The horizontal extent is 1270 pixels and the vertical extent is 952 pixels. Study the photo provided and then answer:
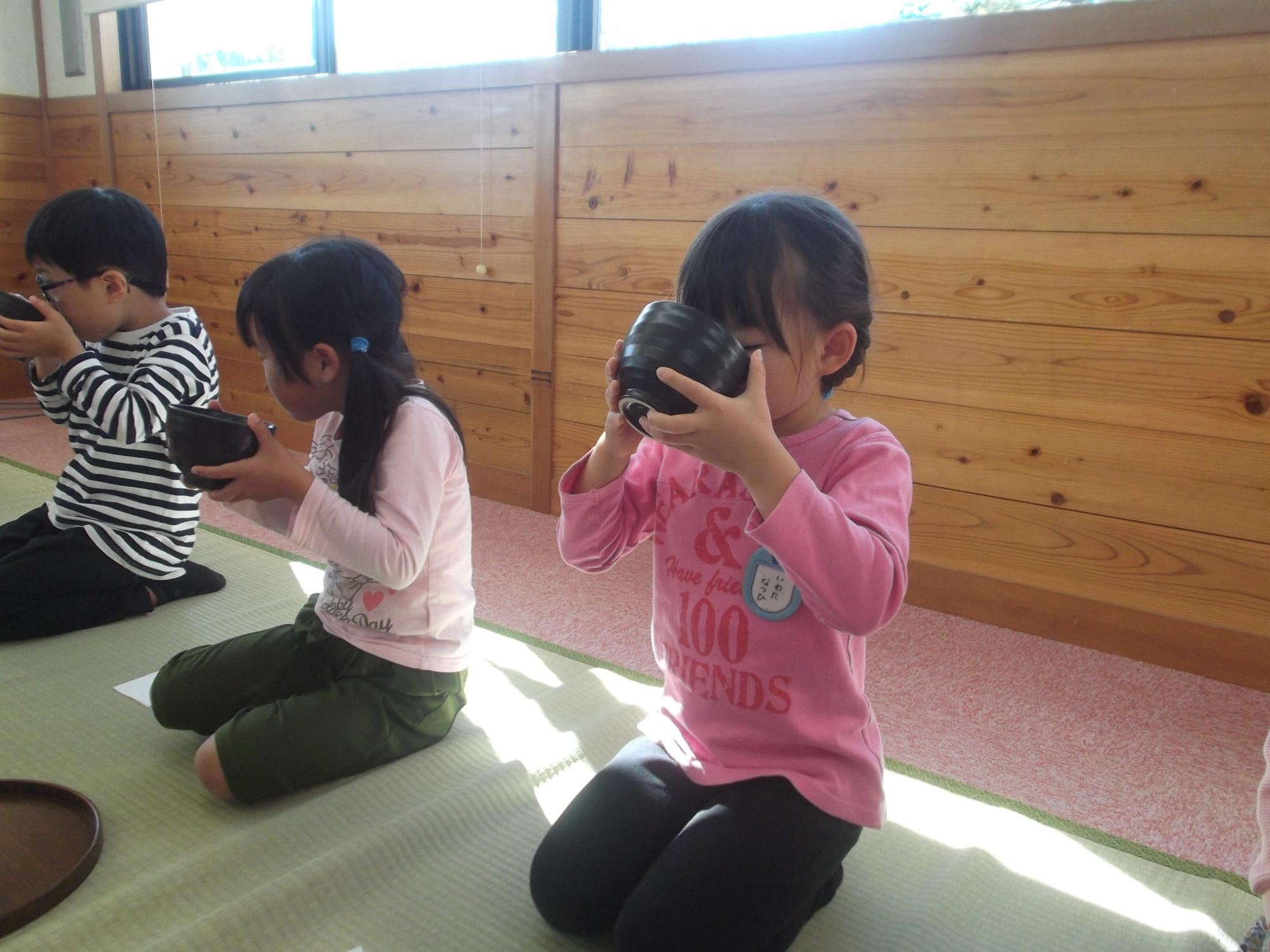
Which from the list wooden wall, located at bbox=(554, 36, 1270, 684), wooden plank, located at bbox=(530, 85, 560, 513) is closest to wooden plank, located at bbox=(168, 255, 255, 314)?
wooden plank, located at bbox=(530, 85, 560, 513)

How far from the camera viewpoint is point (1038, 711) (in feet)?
4.90

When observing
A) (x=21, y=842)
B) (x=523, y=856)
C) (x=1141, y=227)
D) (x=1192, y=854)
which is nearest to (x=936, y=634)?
(x=1192, y=854)

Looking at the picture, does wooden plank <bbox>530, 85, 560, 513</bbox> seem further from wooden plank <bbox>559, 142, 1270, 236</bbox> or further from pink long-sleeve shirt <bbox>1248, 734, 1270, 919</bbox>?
pink long-sleeve shirt <bbox>1248, 734, 1270, 919</bbox>

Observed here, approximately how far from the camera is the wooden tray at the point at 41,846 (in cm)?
89

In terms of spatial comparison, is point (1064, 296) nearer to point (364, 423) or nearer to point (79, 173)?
point (364, 423)

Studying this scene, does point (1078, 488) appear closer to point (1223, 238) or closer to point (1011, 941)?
point (1223, 238)

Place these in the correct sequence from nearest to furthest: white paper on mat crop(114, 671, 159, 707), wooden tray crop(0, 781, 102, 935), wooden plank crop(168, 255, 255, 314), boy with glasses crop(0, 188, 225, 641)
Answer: wooden tray crop(0, 781, 102, 935)
white paper on mat crop(114, 671, 159, 707)
boy with glasses crop(0, 188, 225, 641)
wooden plank crop(168, 255, 255, 314)

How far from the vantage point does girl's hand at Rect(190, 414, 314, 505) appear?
101cm

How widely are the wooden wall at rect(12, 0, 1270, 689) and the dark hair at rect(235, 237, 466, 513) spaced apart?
771 millimetres

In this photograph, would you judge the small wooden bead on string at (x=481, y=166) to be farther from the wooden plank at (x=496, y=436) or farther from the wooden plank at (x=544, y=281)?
the wooden plank at (x=496, y=436)

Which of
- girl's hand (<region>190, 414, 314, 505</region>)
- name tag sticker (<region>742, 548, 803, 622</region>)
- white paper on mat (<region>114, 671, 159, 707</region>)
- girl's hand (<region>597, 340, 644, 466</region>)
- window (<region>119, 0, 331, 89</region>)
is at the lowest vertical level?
white paper on mat (<region>114, 671, 159, 707</region>)

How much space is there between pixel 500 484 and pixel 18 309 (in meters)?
1.31

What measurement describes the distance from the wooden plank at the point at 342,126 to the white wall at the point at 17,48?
55 cm

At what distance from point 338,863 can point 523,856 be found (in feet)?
0.65
